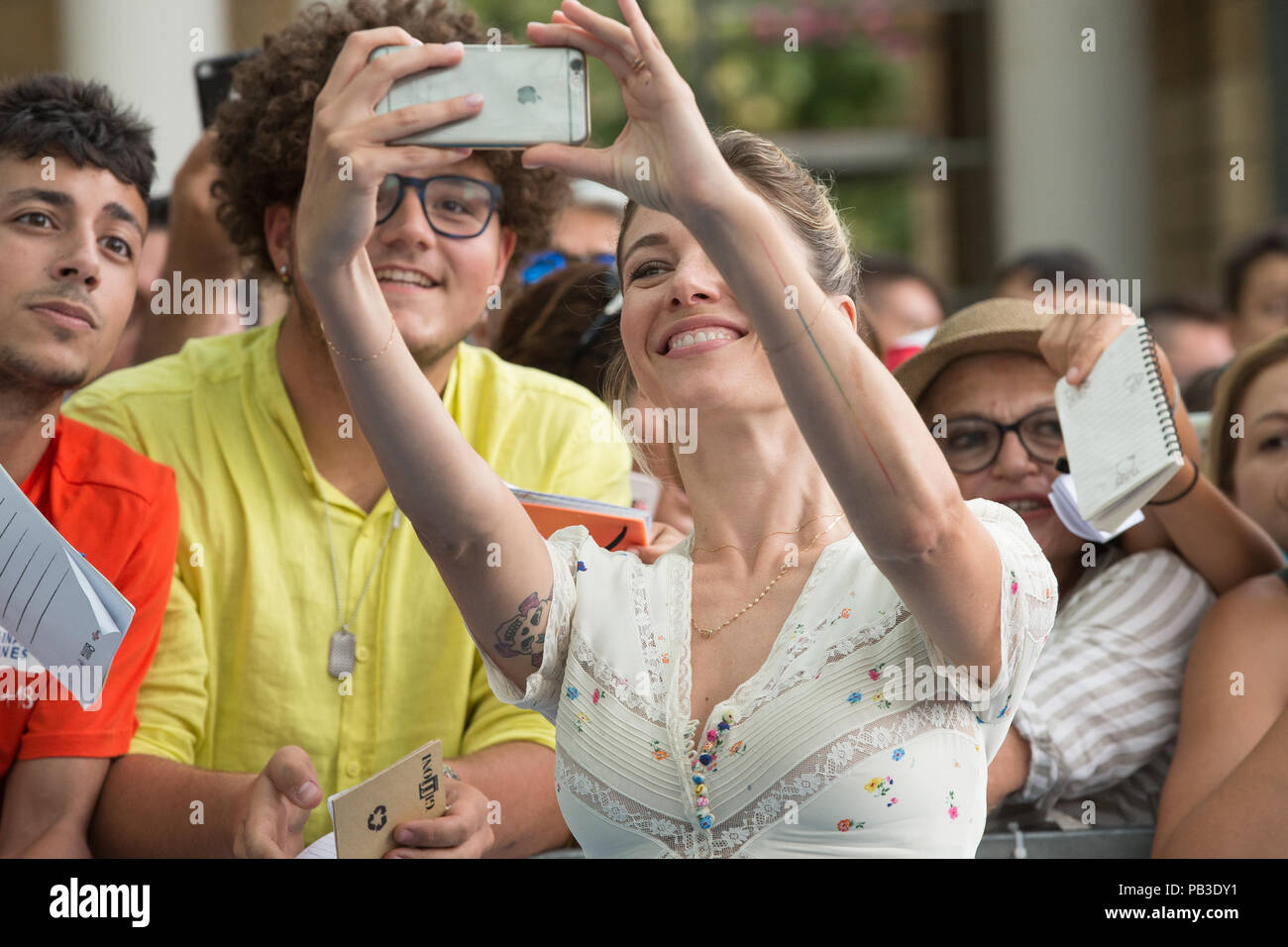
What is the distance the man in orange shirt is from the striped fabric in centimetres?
124

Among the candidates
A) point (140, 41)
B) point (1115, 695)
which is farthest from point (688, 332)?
point (140, 41)

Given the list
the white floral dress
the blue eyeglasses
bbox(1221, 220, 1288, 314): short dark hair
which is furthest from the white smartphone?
bbox(1221, 220, 1288, 314): short dark hair

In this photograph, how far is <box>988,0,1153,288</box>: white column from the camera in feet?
24.5

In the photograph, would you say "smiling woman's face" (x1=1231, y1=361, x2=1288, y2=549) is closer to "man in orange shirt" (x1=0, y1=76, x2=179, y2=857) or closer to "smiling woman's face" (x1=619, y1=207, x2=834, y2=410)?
"smiling woman's face" (x1=619, y1=207, x2=834, y2=410)

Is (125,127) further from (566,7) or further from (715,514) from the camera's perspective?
(715,514)

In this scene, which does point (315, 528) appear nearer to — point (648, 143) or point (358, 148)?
point (358, 148)

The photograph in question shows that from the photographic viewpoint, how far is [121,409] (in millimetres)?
2062

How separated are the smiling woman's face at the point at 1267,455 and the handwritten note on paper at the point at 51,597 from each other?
1.67 m

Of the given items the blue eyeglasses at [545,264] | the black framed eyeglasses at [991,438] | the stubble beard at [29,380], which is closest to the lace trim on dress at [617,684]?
the stubble beard at [29,380]

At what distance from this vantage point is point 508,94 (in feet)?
4.27

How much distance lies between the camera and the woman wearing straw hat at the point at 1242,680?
167 cm

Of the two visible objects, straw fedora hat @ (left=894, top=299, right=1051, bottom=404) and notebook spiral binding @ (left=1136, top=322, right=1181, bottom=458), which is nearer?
notebook spiral binding @ (left=1136, top=322, right=1181, bottom=458)
